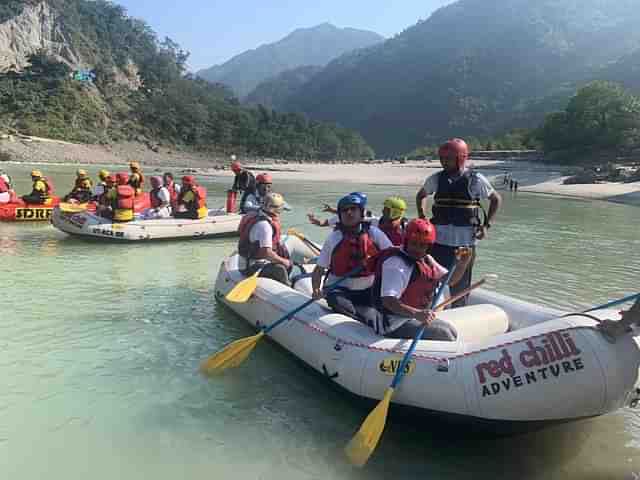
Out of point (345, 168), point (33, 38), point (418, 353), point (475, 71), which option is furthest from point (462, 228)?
point (475, 71)

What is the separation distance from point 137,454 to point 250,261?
2830 mm

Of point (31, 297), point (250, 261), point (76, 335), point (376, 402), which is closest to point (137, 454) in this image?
point (376, 402)

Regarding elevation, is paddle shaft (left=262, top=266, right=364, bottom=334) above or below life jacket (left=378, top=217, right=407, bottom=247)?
below

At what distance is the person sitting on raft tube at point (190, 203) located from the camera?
1076 cm

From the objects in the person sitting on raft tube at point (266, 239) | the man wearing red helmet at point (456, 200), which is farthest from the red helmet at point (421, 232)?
the person sitting on raft tube at point (266, 239)

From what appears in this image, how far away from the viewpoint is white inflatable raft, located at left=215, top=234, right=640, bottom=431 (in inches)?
123

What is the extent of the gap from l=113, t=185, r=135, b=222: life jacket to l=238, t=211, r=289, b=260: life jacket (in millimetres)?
4642

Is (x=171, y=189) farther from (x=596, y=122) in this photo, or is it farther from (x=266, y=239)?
(x=596, y=122)

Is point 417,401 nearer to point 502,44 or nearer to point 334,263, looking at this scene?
point 334,263

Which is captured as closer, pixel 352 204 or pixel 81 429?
pixel 81 429

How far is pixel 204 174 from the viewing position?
140ft

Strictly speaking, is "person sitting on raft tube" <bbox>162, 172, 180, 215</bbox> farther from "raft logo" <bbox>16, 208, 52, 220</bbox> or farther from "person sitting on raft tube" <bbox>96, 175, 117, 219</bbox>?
"raft logo" <bbox>16, 208, 52, 220</bbox>

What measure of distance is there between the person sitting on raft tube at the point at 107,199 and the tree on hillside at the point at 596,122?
119ft

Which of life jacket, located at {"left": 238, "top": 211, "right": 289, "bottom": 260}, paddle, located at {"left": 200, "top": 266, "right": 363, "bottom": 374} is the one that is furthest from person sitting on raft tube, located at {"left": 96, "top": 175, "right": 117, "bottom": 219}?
paddle, located at {"left": 200, "top": 266, "right": 363, "bottom": 374}
